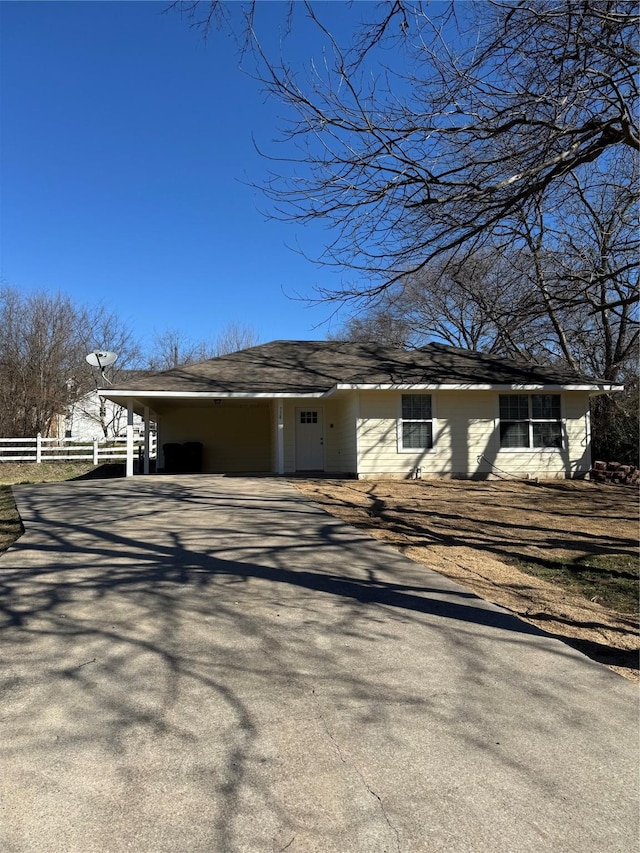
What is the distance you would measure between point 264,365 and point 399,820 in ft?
54.6

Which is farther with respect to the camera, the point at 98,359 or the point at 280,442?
the point at 98,359

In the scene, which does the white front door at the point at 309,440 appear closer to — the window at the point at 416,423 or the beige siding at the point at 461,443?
the beige siding at the point at 461,443

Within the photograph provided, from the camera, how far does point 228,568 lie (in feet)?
19.4

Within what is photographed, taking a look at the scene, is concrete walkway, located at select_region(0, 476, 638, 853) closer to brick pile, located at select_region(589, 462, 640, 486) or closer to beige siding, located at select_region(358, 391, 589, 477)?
beige siding, located at select_region(358, 391, 589, 477)

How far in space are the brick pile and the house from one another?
0.32 m

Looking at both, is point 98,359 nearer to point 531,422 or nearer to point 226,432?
point 226,432

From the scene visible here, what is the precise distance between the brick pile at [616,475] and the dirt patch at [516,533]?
0.95 meters

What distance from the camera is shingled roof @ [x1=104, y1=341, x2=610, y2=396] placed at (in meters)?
15.4

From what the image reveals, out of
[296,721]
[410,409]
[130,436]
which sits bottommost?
[296,721]

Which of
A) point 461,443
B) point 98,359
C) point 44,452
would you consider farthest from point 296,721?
point 44,452

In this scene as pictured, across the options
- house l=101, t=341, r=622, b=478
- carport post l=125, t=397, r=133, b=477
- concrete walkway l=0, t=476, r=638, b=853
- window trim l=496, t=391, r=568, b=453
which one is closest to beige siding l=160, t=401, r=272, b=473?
house l=101, t=341, r=622, b=478

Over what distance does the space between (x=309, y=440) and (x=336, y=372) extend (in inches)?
86.5

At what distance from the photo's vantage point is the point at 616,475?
617 inches

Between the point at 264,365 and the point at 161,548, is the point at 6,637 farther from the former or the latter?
the point at 264,365
